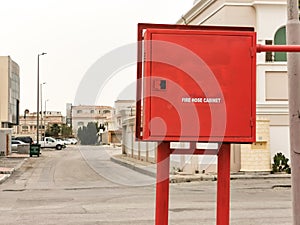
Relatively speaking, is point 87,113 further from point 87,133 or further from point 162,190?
point 87,133

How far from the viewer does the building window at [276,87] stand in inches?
1003

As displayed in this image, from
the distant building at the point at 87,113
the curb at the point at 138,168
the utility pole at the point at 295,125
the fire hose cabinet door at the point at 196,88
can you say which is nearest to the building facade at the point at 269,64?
the curb at the point at 138,168

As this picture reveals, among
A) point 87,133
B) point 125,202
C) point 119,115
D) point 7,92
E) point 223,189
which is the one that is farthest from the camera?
point 7,92

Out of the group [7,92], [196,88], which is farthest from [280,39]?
[7,92]

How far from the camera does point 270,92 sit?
25516 millimetres

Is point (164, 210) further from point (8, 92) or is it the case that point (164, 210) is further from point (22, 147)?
point (8, 92)

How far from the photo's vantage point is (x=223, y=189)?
5.86 metres

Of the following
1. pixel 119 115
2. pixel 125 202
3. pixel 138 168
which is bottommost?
pixel 138 168

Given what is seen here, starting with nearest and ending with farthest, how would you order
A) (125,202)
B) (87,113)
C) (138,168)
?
1. (87,113)
2. (125,202)
3. (138,168)

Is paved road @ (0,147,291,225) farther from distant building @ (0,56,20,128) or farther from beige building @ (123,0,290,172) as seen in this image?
distant building @ (0,56,20,128)

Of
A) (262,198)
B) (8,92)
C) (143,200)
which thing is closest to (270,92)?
(262,198)

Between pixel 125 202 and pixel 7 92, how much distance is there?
161 feet

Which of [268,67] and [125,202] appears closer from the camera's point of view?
[125,202]

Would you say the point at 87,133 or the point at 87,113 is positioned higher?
the point at 87,113
